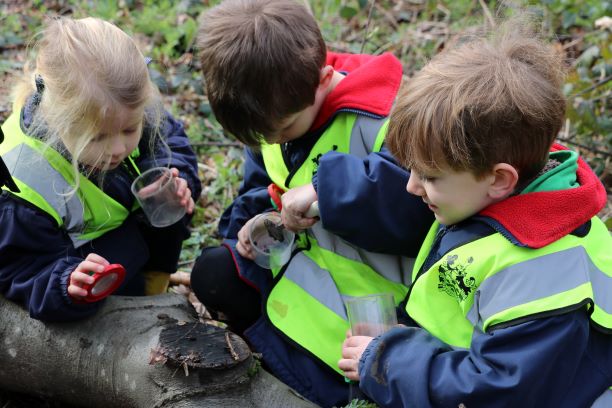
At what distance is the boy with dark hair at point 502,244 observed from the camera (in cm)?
204

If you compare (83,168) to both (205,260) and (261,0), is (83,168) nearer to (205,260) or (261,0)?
(205,260)

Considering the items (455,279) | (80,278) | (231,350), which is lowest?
(231,350)

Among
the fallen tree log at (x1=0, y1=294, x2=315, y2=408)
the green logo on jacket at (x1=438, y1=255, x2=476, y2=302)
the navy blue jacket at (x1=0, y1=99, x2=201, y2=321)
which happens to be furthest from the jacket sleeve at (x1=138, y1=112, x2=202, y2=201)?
the green logo on jacket at (x1=438, y1=255, x2=476, y2=302)

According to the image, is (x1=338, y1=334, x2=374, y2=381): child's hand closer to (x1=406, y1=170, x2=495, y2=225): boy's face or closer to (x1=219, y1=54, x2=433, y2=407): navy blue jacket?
(x1=219, y1=54, x2=433, y2=407): navy blue jacket

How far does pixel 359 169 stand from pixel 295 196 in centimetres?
27

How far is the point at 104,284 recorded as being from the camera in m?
2.73

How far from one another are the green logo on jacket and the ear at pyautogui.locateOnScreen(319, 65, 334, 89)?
886 millimetres

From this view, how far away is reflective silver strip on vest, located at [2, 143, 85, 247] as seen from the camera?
274cm

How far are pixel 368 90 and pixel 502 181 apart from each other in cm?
79

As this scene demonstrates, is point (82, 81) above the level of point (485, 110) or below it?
below

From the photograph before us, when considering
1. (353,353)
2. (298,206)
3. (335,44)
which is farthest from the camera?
(335,44)

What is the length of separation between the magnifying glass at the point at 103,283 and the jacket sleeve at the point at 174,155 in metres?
0.64

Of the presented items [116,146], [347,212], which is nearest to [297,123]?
[347,212]

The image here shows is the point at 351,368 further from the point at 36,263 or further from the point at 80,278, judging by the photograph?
the point at 36,263
